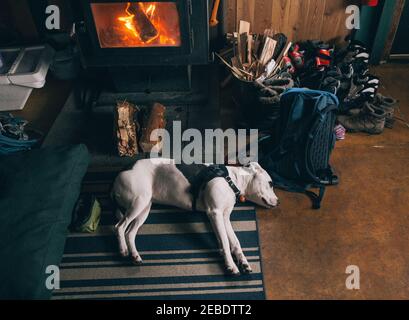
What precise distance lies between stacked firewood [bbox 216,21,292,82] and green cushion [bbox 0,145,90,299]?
57.4 inches

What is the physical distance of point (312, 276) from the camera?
248cm

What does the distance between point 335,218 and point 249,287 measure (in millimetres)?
830

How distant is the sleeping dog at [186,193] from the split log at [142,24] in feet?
3.59

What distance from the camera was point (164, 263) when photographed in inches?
101

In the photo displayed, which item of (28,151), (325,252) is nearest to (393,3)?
(325,252)

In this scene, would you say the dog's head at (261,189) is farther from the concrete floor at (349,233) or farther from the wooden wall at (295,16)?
the wooden wall at (295,16)

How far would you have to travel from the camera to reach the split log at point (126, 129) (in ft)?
10.2

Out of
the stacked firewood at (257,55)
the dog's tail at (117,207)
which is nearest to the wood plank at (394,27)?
the stacked firewood at (257,55)

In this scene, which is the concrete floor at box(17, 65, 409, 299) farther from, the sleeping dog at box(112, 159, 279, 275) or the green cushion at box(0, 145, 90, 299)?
the green cushion at box(0, 145, 90, 299)

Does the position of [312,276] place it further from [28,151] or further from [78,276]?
[28,151]

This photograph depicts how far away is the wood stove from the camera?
308 centimetres

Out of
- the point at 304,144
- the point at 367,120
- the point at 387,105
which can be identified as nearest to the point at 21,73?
the point at 304,144

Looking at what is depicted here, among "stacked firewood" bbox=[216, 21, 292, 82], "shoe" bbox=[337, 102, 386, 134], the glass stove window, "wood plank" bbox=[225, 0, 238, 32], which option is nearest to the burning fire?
the glass stove window

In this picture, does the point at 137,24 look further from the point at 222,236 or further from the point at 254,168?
the point at 222,236
